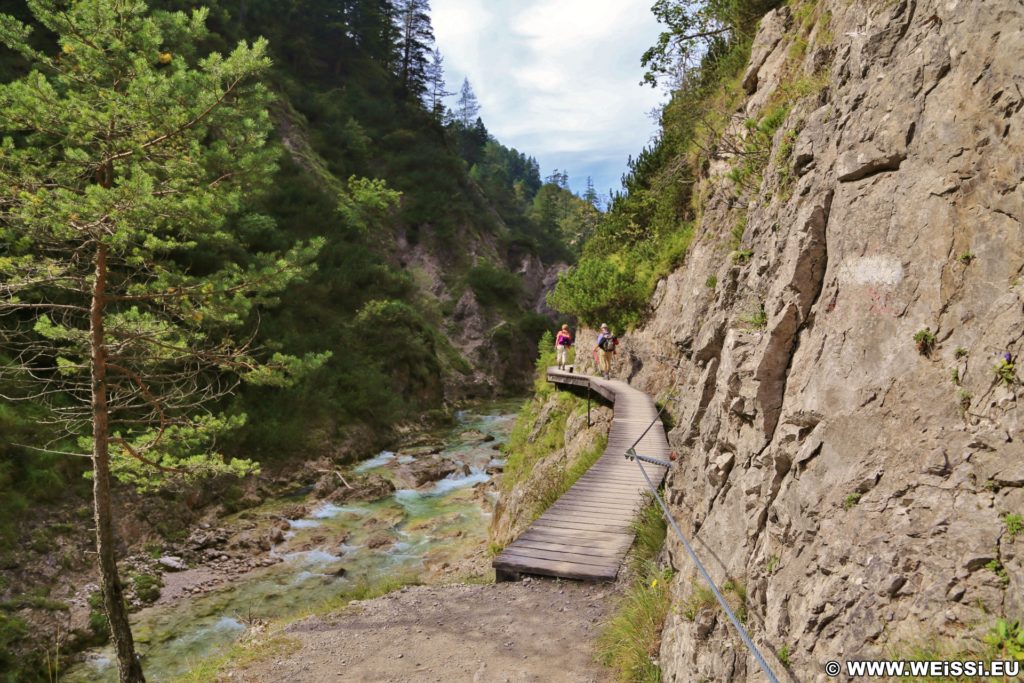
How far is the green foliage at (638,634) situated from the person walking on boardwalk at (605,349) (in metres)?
11.8

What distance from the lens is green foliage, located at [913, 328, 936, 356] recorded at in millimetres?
2955

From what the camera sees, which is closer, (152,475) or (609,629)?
(609,629)

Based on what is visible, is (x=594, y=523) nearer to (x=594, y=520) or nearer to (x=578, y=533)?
(x=594, y=520)

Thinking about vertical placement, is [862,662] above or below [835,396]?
below

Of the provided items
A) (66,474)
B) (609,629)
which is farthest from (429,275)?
(609,629)

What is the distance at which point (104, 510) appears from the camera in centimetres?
799

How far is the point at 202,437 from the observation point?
9680 millimetres

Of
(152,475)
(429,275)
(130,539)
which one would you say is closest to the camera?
(152,475)

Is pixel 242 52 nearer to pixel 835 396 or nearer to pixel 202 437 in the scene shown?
pixel 202 437

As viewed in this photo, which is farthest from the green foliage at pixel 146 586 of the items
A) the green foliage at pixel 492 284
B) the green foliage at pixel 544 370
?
the green foliage at pixel 492 284

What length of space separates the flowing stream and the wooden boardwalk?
391cm

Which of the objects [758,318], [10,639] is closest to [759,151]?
[758,318]

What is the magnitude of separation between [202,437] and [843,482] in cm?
1008

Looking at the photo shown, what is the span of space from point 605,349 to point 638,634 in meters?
12.8
